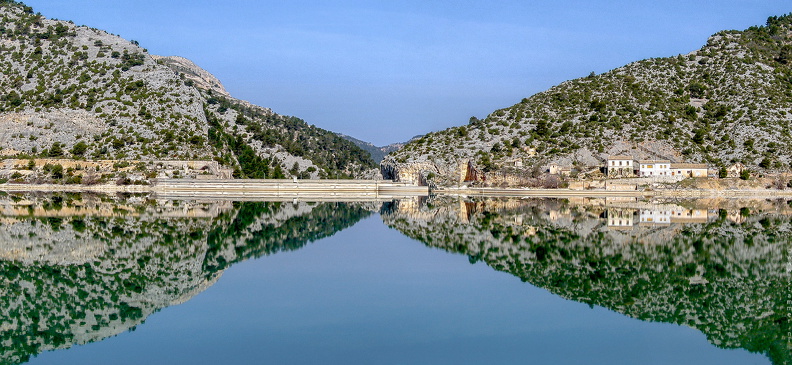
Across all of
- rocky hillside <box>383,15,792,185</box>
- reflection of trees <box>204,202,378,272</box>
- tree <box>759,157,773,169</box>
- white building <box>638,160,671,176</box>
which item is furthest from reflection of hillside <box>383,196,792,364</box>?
rocky hillside <box>383,15,792,185</box>

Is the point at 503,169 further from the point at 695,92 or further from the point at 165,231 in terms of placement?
the point at 165,231

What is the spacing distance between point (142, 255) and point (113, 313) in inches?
394

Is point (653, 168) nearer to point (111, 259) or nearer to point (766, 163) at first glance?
point (766, 163)

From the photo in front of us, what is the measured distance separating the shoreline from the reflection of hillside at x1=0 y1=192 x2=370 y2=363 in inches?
1052

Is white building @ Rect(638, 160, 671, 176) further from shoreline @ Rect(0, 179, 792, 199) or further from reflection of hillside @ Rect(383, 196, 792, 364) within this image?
reflection of hillside @ Rect(383, 196, 792, 364)

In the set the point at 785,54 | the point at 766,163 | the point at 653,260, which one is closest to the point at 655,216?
the point at 653,260

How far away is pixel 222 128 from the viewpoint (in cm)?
11188

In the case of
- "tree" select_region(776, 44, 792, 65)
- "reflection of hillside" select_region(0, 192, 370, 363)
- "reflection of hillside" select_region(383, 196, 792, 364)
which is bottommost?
"reflection of hillside" select_region(383, 196, 792, 364)

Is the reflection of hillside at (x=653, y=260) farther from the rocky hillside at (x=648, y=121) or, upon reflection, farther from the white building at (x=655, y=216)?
the rocky hillside at (x=648, y=121)

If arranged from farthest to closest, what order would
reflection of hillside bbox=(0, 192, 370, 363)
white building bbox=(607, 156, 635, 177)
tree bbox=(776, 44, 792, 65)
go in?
tree bbox=(776, 44, 792, 65) < white building bbox=(607, 156, 635, 177) < reflection of hillside bbox=(0, 192, 370, 363)

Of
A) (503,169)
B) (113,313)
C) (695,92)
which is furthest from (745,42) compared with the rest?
(113,313)

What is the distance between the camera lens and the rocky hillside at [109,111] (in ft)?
292

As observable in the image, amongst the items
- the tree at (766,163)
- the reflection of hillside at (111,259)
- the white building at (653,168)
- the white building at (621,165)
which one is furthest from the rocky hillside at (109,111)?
the tree at (766,163)

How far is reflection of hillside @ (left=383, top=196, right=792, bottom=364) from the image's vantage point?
65.0 feet
